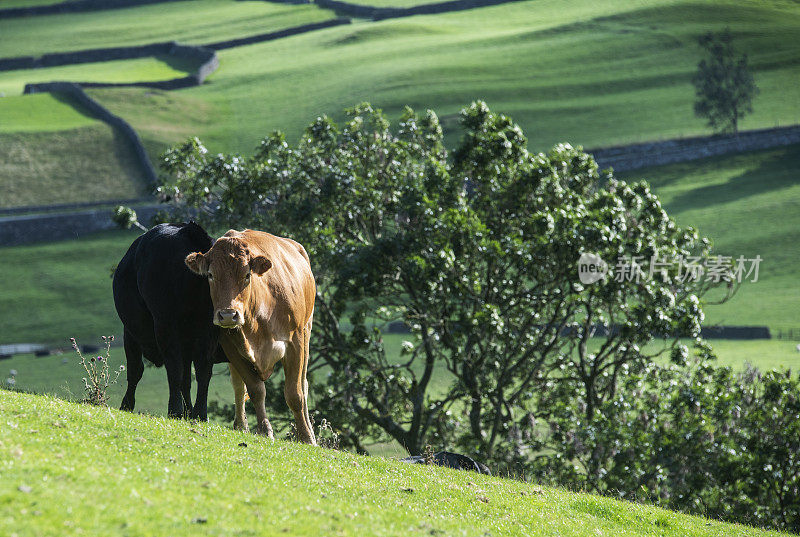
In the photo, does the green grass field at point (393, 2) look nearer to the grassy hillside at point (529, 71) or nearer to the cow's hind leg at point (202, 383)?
the grassy hillside at point (529, 71)

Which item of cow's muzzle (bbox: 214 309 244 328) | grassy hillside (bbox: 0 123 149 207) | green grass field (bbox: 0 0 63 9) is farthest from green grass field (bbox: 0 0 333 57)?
cow's muzzle (bbox: 214 309 244 328)

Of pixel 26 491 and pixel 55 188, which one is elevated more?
pixel 26 491

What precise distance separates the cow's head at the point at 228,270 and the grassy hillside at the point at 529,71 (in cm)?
7521

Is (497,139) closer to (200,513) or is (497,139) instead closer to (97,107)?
(200,513)

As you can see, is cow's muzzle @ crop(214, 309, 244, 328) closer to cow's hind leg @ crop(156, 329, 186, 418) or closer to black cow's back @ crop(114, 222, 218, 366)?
black cow's back @ crop(114, 222, 218, 366)

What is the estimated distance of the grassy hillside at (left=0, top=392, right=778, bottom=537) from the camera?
9.18 m

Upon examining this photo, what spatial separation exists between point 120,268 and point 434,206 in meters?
13.5

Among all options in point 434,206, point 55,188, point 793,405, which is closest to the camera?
point 793,405

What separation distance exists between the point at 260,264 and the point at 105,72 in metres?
115

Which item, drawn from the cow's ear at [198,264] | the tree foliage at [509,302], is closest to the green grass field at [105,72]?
the tree foliage at [509,302]

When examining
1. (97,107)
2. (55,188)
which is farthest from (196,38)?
(55,188)

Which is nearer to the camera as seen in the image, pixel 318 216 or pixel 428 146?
pixel 318 216

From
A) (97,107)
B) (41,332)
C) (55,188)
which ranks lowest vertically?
(41,332)

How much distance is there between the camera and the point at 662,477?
1006 inches
